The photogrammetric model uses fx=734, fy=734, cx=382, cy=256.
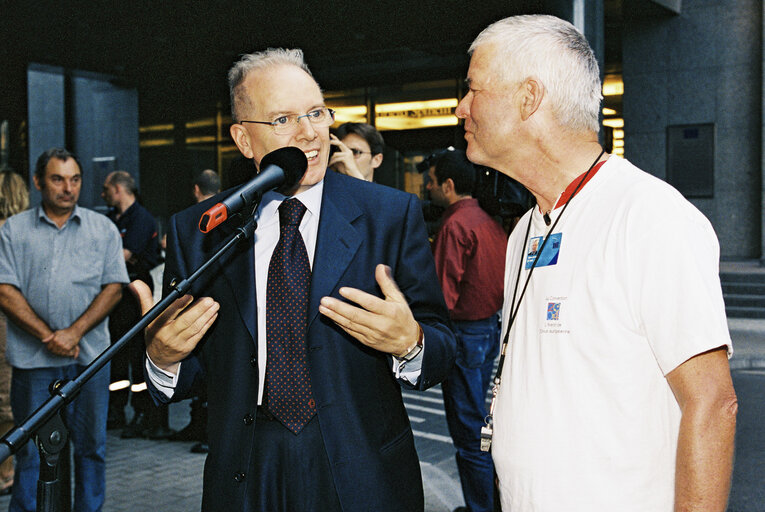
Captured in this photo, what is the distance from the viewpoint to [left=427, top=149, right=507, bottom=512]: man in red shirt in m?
4.46

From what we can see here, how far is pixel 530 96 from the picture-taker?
1.91m

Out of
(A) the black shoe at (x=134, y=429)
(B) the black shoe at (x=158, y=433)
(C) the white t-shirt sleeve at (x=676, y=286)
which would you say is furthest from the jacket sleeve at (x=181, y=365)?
(A) the black shoe at (x=134, y=429)

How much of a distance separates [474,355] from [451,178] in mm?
1231

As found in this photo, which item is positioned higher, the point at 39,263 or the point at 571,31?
the point at 571,31

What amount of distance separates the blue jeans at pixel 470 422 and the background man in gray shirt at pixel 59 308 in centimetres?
217

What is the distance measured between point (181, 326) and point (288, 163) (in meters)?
0.50

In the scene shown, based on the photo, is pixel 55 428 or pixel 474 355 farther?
pixel 474 355

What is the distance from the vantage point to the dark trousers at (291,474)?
6.63ft

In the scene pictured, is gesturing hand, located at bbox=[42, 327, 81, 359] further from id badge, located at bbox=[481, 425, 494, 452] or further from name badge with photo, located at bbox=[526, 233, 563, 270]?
name badge with photo, located at bbox=[526, 233, 563, 270]

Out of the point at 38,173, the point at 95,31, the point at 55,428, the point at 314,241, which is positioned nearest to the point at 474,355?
the point at 314,241

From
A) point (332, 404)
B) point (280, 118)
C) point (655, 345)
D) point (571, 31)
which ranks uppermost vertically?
point (571, 31)

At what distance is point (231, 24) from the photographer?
45.4ft

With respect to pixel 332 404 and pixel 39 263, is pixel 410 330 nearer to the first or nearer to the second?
pixel 332 404

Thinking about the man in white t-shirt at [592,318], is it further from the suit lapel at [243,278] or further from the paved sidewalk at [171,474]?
the paved sidewalk at [171,474]
